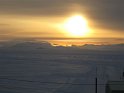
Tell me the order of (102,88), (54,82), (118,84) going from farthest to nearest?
1. (54,82)
2. (102,88)
3. (118,84)

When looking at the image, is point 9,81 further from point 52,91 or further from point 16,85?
point 52,91

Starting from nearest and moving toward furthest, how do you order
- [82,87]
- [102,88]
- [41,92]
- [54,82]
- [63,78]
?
[102,88] → [41,92] → [82,87] → [54,82] → [63,78]

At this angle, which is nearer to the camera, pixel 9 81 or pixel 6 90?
pixel 6 90

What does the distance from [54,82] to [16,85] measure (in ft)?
29.2

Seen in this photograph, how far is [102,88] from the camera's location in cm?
8044

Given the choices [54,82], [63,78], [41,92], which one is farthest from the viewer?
[63,78]

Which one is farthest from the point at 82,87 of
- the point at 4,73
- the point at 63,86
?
the point at 4,73

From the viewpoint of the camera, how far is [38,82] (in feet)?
358

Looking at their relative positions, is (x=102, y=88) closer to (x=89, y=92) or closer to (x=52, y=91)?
(x=89, y=92)

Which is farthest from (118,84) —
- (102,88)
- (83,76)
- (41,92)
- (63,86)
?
(83,76)

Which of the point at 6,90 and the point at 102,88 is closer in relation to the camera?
the point at 102,88

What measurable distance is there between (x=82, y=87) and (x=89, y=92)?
1396 centimetres

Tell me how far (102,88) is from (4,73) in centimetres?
4629

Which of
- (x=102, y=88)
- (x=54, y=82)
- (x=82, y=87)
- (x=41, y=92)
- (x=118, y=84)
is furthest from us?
(x=54, y=82)
